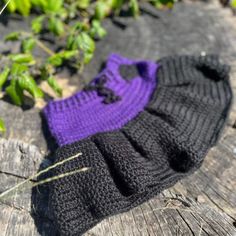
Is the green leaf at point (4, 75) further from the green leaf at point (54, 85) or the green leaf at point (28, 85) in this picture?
the green leaf at point (54, 85)

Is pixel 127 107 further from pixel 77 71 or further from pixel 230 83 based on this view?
pixel 230 83

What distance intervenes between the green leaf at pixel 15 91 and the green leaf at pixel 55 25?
1.60ft

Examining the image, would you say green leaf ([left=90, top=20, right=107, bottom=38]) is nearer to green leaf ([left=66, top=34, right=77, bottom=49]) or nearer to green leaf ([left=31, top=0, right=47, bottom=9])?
green leaf ([left=66, top=34, right=77, bottom=49])

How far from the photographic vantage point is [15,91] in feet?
7.13

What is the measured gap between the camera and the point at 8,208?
1.79 m

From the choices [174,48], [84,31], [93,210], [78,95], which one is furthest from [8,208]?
[174,48]

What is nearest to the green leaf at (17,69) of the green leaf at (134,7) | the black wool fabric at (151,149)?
the black wool fabric at (151,149)

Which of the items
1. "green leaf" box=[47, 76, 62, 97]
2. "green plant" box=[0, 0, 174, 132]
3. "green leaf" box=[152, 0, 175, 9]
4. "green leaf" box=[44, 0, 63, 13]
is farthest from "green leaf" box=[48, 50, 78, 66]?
"green leaf" box=[152, 0, 175, 9]

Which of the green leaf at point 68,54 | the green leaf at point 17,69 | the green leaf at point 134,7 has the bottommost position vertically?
the green leaf at point 17,69

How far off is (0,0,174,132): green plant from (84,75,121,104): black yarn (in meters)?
0.16

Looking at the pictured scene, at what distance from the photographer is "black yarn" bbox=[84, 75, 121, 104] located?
2264 millimetres

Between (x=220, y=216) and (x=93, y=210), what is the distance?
49 cm

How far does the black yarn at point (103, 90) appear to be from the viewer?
226 centimetres

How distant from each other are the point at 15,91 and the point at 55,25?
20.9 inches
